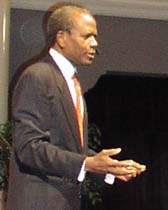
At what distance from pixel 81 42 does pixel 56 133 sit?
0.79 feet

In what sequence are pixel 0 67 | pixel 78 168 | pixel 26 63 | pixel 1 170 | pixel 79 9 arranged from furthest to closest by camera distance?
pixel 26 63 → pixel 0 67 → pixel 1 170 → pixel 79 9 → pixel 78 168

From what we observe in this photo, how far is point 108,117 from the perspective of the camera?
6.21 meters

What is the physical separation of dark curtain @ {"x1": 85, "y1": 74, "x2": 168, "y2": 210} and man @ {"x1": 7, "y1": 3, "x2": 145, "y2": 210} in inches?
178

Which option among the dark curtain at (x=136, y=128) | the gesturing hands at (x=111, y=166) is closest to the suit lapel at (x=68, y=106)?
the gesturing hands at (x=111, y=166)

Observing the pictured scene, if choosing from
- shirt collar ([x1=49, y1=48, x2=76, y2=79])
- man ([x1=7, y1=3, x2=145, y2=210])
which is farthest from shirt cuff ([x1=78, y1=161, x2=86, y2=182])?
shirt collar ([x1=49, y1=48, x2=76, y2=79])

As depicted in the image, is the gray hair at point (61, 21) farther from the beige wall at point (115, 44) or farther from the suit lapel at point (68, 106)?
the beige wall at point (115, 44)

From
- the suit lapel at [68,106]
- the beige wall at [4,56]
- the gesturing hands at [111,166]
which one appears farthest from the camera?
the beige wall at [4,56]

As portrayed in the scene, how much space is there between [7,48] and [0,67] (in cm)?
24


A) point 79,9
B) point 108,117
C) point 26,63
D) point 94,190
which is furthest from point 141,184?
point 79,9

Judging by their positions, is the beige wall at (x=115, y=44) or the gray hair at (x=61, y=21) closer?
the gray hair at (x=61, y=21)

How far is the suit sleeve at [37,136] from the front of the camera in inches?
57.7

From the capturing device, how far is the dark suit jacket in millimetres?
1473

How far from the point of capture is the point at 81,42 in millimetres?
1601

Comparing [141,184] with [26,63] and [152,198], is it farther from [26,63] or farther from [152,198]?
[26,63]
